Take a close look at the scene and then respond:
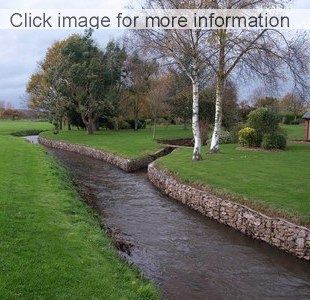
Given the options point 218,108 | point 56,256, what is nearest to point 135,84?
point 218,108

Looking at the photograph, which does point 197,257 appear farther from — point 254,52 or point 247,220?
point 254,52

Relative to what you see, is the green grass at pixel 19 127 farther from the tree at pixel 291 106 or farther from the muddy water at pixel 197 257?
the muddy water at pixel 197 257

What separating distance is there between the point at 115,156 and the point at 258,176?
1458 centimetres

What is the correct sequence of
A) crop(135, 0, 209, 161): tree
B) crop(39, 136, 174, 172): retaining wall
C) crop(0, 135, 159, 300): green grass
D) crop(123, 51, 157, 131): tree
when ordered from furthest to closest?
crop(123, 51, 157, 131): tree < crop(39, 136, 174, 172): retaining wall < crop(135, 0, 209, 161): tree < crop(0, 135, 159, 300): green grass

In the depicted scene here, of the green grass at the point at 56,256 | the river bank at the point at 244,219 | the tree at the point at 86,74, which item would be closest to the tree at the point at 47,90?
the tree at the point at 86,74

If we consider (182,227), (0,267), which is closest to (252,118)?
(182,227)

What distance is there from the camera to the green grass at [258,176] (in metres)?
13.4

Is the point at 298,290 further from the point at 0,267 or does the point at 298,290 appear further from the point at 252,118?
the point at 252,118

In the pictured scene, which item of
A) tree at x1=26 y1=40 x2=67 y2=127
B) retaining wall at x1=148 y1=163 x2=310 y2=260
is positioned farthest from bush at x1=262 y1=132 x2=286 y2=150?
tree at x1=26 y1=40 x2=67 y2=127

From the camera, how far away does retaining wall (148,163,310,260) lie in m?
11.3

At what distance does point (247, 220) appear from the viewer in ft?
44.0

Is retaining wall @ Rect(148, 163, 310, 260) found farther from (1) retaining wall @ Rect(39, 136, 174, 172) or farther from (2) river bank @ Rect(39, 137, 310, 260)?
(1) retaining wall @ Rect(39, 136, 174, 172)

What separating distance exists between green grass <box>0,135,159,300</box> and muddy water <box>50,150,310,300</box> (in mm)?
1270

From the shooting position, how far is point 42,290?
23.8ft
